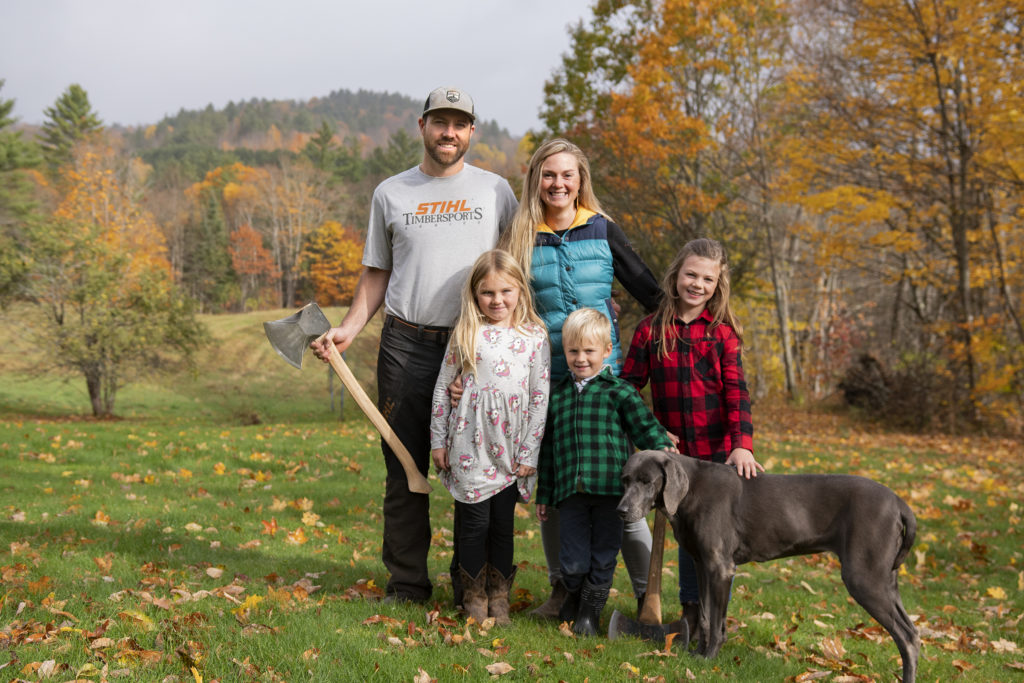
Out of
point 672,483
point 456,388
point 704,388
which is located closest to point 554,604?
point 672,483

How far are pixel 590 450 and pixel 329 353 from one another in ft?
5.34

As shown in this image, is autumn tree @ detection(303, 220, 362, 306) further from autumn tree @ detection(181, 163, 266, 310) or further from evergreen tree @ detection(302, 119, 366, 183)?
evergreen tree @ detection(302, 119, 366, 183)

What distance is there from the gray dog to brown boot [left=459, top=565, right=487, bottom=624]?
1112 mm

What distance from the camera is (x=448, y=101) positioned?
14.0 feet

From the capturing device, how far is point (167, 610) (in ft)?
12.9

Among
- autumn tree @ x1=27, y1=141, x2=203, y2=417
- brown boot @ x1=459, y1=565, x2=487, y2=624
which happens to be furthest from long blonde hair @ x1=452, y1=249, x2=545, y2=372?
autumn tree @ x1=27, y1=141, x2=203, y2=417

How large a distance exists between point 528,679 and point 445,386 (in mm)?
1581

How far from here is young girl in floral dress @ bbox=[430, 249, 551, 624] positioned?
13.1ft

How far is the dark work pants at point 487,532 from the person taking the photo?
411 cm

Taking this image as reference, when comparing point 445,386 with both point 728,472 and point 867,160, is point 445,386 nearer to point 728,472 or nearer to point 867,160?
point 728,472

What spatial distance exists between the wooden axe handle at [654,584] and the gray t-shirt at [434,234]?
68.1 inches

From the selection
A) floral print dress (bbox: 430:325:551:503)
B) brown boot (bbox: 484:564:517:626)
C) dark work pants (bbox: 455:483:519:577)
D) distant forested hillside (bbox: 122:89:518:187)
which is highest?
distant forested hillside (bbox: 122:89:518:187)

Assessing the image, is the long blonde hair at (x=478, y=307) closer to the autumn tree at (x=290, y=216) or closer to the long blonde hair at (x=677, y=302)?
the long blonde hair at (x=677, y=302)

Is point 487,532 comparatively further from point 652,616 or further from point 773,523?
point 773,523
